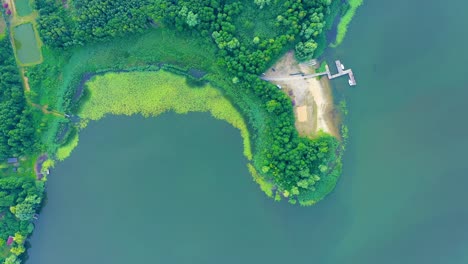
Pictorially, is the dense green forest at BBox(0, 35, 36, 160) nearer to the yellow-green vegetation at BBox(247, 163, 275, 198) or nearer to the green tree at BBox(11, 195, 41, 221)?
the green tree at BBox(11, 195, 41, 221)

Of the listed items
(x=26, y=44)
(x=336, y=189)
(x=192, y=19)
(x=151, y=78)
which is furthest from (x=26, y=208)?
Answer: (x=336, y=189)

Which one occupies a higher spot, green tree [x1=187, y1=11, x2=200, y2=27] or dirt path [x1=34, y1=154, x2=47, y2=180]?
green tree [x1=187, y1=11, x2=200, y2=27]

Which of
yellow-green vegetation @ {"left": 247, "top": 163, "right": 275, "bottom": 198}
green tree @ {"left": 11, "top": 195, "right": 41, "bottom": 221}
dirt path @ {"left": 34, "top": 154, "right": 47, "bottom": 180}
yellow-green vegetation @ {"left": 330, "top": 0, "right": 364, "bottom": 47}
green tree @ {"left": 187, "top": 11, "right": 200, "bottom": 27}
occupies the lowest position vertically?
yellow-green vegetation @ {"left": 247, "top": 163, "right": 275, "bottom": 198}

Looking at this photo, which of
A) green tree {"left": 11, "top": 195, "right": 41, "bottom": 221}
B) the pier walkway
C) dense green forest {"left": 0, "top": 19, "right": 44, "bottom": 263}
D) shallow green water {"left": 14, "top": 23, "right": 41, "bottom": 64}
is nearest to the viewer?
green tree {"left": 11, "top": 195, "right": 41, "bottom": 221}

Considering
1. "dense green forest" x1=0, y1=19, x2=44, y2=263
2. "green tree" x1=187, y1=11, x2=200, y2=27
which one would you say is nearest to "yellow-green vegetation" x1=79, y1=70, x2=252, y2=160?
"green tree" x1=187, y1=11, x2=200, y2=27

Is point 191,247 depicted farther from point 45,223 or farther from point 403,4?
point 403,4

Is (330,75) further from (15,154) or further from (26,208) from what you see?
(15,154)

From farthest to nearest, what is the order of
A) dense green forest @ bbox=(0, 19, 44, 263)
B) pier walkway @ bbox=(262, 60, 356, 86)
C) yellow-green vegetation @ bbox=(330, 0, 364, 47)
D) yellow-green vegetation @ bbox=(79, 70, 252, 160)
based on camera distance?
yellow-green vegetation @ bbox=(79, 70, 252, 160), yellow-green vegetation @ bbox=(330, 0, 364, 47), dense green forest @ bbox=(0, 19, 44, 263), pier walkway @ bbox=(262, 60, 356, 86)

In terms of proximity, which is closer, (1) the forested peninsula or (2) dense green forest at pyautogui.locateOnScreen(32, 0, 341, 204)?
(2) dense green forest at pyautogui.locateOnScreen(32, 0, 341, 204)
